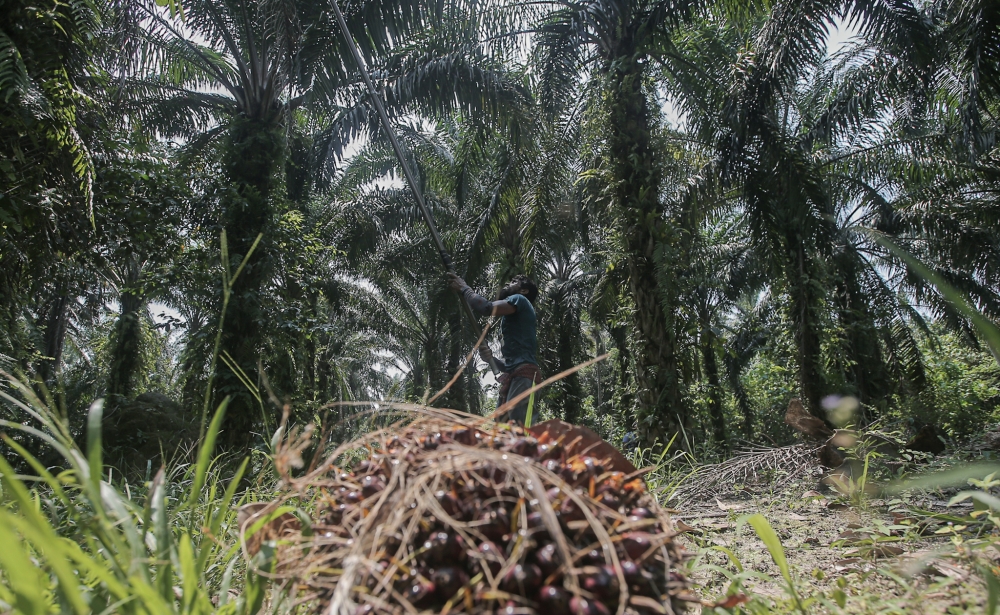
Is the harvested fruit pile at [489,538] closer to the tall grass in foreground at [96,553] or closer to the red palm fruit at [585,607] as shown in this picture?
the red palm fruit at [585,607]

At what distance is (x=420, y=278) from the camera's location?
52.6 ft

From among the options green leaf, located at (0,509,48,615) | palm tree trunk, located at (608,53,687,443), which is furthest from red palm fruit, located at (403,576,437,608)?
palm tree trunk, located at (608,53,687,443)

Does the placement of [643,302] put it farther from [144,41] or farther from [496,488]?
[144,41]

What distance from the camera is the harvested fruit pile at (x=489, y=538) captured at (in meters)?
0.81

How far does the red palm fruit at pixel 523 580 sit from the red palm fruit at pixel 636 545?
0.16 metres

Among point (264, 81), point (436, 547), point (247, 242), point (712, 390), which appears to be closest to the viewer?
point (436, 547)

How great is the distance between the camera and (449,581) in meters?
0.82

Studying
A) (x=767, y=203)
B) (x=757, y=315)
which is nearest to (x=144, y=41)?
(x=767, y=203)

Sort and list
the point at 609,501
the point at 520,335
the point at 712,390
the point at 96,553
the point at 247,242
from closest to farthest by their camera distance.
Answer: the point at 609,501 → the point at 96,553 → the point at 520,335 → the point at 247,242 → the point at 712,390

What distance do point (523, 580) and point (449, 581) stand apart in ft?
0.35

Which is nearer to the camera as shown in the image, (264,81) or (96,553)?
(96,553)

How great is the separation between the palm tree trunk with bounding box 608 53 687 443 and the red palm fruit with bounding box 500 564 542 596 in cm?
464

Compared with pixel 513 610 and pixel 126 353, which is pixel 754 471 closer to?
pixel 513 610

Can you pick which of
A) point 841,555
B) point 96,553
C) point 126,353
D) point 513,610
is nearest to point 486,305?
point 841,555
